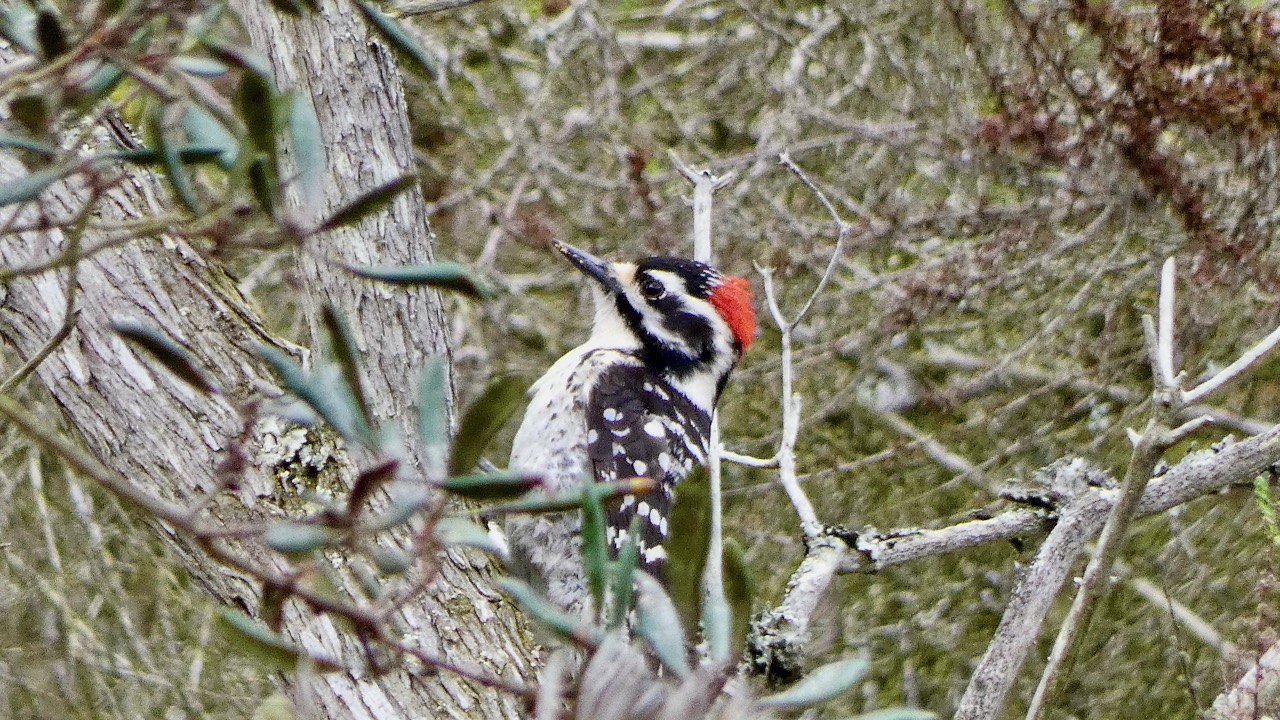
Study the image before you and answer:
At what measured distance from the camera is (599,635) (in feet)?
3.79

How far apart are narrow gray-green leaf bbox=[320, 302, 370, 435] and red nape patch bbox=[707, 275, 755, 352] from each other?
311 cm

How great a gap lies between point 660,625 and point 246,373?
163cm

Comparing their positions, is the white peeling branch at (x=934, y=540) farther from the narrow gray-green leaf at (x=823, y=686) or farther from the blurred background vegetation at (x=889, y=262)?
the narrow gray-green leaf at (x=823, y=686)

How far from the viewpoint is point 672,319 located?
4.39 meters

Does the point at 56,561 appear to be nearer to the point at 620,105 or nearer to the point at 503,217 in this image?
the point at 503,217

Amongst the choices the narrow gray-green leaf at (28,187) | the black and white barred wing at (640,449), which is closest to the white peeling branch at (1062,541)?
the black and white barred wing at (640,449)

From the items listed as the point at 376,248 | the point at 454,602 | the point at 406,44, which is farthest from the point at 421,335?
the point at 406,44

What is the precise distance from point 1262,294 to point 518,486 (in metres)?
3.91

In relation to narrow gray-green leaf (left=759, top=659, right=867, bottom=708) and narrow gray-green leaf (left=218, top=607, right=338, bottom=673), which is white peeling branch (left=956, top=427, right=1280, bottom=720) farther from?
narrow gray-green leaf (left=218, top=607, right=338, bottom=673)

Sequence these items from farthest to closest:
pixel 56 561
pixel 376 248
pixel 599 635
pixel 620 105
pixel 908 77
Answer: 1. pixel 620 105
2. pixel 908 77
3. pixel 56 561
4. pixel 376 248
5. pixel 599 635

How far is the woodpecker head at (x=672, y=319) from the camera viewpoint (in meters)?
4.34

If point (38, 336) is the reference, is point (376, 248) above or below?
above

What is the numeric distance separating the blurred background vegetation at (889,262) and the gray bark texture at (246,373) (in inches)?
60.8

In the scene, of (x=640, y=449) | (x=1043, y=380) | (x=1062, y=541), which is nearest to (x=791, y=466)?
(x=1062, y=541)
